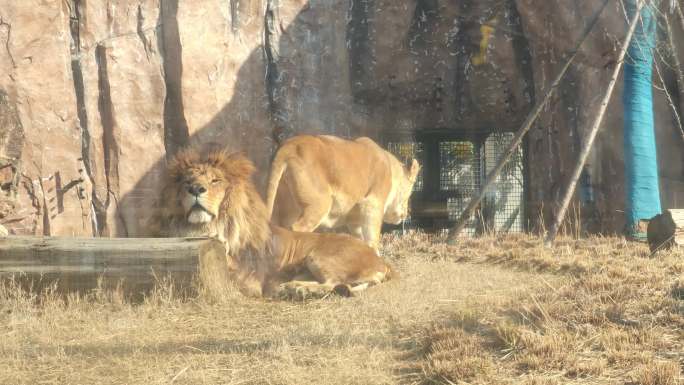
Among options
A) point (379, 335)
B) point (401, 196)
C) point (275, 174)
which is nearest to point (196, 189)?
point (275, 174)

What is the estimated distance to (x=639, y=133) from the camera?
11852 mm

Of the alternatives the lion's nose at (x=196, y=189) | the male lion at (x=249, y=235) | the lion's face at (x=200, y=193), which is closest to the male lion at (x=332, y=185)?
the male lion at (x=249, y=235)

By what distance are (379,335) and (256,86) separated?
23.4 ft

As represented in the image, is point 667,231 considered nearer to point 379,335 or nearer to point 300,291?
point 300,291

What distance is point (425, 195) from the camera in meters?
14.4

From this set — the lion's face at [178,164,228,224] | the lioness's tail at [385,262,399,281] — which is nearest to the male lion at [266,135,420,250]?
the lioness's tail at [385,262,399,281]

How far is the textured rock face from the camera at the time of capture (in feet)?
33.9

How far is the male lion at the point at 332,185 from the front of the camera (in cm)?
902

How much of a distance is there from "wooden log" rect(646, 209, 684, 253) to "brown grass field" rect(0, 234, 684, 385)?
2.80 feet

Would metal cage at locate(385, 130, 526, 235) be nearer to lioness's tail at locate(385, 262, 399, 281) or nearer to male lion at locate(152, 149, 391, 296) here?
lioness's tail at locate(385, 262, 399, 281)

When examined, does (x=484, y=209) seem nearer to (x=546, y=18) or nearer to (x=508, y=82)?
(x=508, y=82)

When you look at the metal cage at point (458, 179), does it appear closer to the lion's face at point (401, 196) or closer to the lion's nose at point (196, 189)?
the lion's face at point (401, 196)

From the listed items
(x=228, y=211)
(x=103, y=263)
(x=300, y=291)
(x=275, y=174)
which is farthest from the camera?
(x=275, y=174)

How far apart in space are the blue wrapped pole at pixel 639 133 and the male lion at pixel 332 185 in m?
3.16
